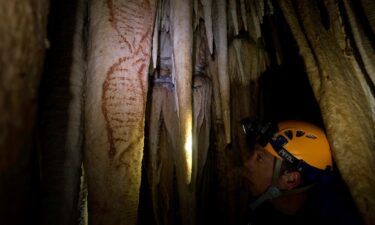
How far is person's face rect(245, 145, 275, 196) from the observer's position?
2840 mm

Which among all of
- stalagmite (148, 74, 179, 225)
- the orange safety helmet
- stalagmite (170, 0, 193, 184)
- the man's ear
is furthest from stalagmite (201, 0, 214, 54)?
the man's ear

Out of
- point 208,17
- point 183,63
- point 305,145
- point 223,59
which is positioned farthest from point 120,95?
point 305,145

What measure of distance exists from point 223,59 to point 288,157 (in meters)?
1.29

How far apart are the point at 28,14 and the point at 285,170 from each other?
2.66 metres

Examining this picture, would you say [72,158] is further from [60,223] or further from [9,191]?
[9,191]

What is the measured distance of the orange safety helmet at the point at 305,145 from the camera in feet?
8.78

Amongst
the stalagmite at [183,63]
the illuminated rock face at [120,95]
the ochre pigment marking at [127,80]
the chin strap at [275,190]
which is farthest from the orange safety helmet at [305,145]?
the ochre pigment marking at [127,80]

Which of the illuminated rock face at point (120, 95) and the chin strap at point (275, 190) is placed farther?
the chin strap at point (275, 190)

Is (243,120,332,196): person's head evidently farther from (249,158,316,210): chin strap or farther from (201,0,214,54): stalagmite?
(201,0,214,54): stalagmite

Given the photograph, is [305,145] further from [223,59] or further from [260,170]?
[223,59]

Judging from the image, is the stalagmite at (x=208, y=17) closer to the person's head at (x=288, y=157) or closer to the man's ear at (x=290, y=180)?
the person's head at (x=288, y=157)

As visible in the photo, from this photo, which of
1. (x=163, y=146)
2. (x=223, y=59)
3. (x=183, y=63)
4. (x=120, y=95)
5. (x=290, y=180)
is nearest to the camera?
(x=120, y=95)

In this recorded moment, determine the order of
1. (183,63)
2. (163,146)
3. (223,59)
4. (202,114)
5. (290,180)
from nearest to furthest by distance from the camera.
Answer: (183,63)
(290,180)
(223,59)
(163,146)
(202,114)

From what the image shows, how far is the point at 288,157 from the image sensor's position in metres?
2.74
